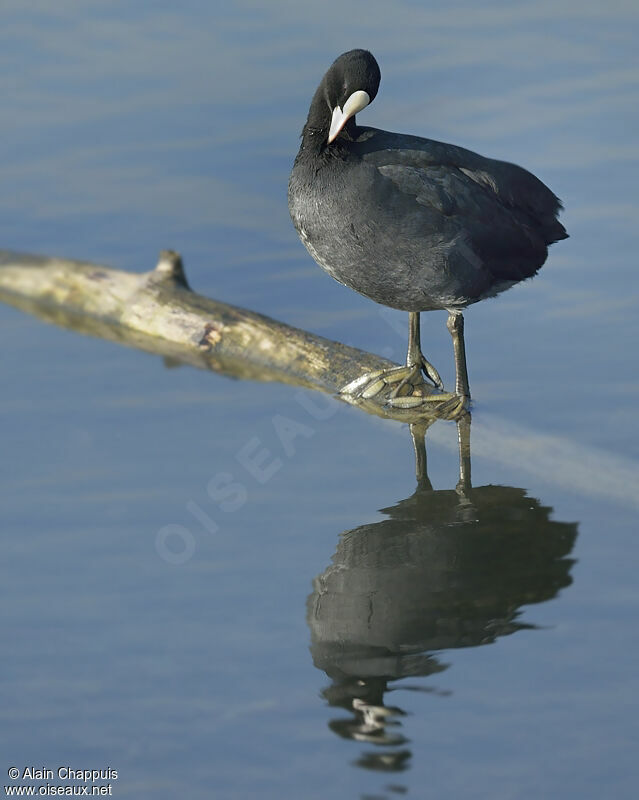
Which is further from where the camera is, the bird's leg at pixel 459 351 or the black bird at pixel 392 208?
the bird's leg at pixel 459 351

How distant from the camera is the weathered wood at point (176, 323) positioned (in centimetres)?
746

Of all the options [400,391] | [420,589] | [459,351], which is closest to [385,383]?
[400,391]

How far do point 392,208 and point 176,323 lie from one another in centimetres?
182

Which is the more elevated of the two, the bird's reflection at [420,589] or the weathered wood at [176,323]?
the weathered wood at [176,323]

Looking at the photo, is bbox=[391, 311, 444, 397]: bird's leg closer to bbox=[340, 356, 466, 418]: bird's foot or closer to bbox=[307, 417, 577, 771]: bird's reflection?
bbox=[340, 356, 466, 418]: bird's foot

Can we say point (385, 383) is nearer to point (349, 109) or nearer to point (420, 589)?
point (349, 109)

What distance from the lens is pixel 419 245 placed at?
21.9 ft

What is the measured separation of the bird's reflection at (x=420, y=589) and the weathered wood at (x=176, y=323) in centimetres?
104

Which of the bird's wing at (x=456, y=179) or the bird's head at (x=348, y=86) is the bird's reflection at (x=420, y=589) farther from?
the bird's head at (x=348, y=86)

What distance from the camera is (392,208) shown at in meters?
6.61

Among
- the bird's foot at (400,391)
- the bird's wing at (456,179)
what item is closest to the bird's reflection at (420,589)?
the bird's foot at (400,391)

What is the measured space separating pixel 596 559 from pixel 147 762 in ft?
6.89

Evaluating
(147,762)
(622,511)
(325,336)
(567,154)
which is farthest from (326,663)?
(567,154)

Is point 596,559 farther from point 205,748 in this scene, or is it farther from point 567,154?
point 567,154
